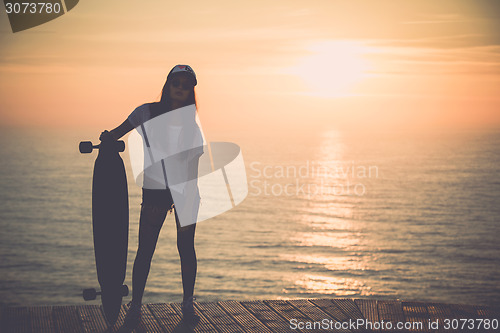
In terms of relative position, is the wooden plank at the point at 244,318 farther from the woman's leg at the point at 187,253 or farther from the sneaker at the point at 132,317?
the sneaker at the point at 132,317

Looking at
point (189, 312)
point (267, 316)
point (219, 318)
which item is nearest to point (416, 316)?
point (267, 316)

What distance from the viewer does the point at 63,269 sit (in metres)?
74.2

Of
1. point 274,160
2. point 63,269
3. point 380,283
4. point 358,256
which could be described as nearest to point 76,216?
point 63,269

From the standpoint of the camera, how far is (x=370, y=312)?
4.87 metres

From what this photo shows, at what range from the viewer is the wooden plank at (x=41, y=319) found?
4.32 meters

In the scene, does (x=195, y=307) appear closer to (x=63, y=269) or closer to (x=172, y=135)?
(x=172, y=135)

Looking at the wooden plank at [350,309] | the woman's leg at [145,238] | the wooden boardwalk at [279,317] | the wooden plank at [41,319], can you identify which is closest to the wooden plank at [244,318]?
the wooden boardwalk at [279,317]

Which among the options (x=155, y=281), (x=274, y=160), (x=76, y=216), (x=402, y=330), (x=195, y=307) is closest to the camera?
(x=402, y=330)

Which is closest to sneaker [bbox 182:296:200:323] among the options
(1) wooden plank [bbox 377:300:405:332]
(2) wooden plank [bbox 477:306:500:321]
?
(1) wooden plank [bbox 377:300:405:332]

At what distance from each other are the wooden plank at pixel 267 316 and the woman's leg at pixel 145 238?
116cm

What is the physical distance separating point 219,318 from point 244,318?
23 centimetres

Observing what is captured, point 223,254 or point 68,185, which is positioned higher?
point 68,185

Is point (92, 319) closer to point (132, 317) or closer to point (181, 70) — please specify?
point (132, 317)

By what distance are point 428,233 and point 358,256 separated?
20139 mm
